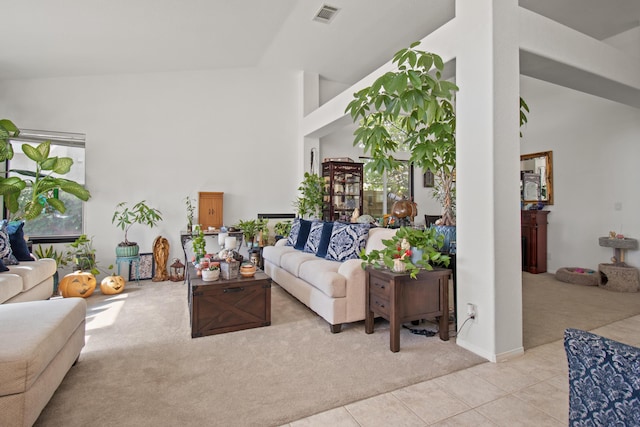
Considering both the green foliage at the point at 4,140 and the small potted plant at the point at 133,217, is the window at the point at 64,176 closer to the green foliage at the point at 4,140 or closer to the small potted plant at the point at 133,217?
the small potted plant at the point at 133,217

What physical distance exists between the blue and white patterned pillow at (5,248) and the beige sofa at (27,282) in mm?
69

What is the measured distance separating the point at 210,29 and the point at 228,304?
10.5ft

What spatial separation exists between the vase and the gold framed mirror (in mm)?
4221

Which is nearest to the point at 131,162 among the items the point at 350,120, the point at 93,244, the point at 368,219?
the point at 93,244

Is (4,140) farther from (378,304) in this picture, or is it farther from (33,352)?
(378,304)

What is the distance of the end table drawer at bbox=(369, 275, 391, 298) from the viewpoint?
8.21 feet

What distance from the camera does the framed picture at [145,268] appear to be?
4.72 meters

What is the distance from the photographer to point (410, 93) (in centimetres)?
239

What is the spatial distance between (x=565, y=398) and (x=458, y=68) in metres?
2.28

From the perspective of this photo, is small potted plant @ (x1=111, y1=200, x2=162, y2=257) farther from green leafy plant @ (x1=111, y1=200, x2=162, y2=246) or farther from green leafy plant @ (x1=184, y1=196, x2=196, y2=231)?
green leafy plant @ (x1=184, y1=196, x2=196, y2=231)

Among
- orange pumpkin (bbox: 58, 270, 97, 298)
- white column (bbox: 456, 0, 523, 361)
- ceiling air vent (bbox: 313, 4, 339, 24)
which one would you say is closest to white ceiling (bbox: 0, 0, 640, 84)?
ceiling air vent (bbox: 313, 4, 339, 24)

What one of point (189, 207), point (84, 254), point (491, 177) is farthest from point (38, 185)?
point (491, 177)

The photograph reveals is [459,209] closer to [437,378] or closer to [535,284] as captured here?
[437,378]

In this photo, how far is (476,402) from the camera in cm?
179
